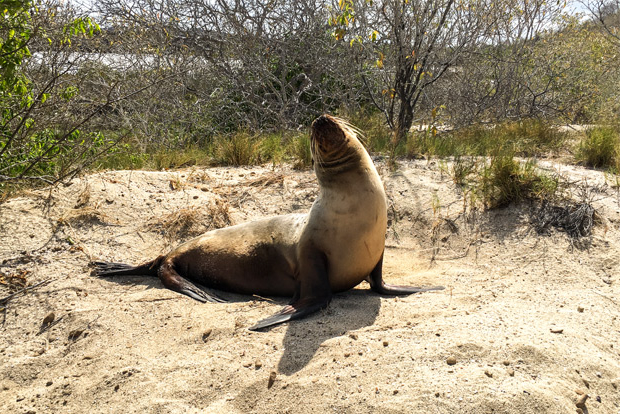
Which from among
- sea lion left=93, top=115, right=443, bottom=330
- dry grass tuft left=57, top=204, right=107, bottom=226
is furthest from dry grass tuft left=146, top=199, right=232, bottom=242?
sea lion left=93, top=115, right=443, bottom=330

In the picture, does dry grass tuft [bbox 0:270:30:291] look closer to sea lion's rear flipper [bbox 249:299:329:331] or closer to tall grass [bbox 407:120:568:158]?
sea lion's rear flipper [bbox 249:299:329:331]

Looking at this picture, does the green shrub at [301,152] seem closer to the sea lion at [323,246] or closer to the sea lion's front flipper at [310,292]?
the sea lion at [323,246]

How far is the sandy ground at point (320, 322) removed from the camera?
242 cm

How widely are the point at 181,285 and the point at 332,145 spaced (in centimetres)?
173

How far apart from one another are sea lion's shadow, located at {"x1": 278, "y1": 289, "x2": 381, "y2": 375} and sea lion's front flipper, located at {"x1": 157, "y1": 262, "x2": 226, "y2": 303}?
1.00 meters

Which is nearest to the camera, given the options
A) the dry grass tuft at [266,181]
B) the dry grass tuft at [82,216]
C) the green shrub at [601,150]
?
the dry grass tuft at [82,216]

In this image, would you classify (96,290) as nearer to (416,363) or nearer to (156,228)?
(156,228)

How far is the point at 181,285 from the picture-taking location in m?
4.14

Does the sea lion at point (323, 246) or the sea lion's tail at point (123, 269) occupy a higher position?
the sea lion at point (323, 246)

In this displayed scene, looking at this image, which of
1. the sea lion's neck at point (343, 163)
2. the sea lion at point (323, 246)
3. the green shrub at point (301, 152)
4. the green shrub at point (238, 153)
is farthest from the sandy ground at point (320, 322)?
the green shrub at point (238, 153)

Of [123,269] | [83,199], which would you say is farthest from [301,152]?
[123,269]

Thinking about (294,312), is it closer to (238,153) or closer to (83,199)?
(83,199)

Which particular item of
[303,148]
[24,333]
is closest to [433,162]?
[303,148]

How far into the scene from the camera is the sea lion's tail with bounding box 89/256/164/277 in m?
4.30
